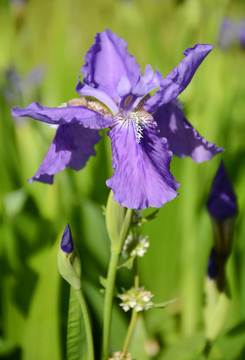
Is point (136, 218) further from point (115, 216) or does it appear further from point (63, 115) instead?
point (63, 115)

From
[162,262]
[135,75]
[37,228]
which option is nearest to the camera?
[135,75]

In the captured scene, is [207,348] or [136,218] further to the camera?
[207,348]

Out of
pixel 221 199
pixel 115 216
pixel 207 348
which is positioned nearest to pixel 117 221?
pixel 115 216

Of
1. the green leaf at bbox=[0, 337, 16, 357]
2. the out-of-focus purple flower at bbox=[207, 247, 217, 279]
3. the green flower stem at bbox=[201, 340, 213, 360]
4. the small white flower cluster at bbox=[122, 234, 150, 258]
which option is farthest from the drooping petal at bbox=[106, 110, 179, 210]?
the green leaf at bbox=[0, 337, 16, 357]

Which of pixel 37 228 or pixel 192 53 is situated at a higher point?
pixel 192 53

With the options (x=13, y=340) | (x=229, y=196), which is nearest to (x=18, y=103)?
(x=13, y=340)

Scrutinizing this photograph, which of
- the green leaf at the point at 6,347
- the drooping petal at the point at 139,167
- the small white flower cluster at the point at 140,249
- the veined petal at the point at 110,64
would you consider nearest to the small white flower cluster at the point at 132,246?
the small white flower cluster at the point at 140,249

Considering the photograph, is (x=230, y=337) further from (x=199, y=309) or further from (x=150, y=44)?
(x=150, y=44)

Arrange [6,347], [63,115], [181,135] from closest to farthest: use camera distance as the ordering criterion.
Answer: [63,115]
[181,135]
[6,347]
